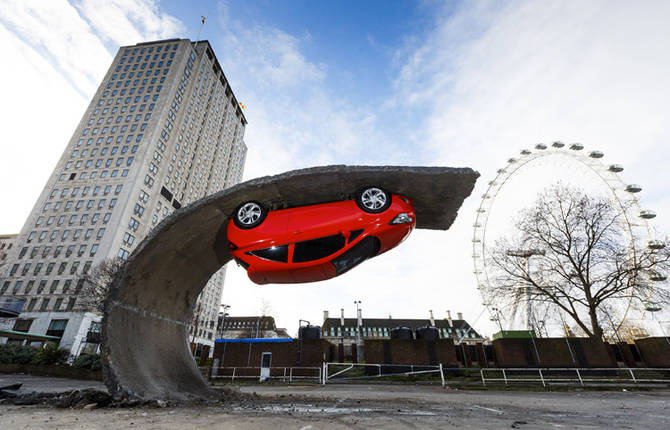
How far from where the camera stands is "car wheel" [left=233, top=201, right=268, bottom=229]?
19.8 ft

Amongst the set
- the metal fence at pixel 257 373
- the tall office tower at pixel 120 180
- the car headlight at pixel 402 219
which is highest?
the tall office tower at pixel 120 180

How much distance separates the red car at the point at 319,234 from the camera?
5.79 meters

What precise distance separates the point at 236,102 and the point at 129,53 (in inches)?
1198

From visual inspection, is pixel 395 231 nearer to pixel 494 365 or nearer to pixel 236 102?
pixel 494 365

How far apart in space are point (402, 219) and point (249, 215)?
311 cm

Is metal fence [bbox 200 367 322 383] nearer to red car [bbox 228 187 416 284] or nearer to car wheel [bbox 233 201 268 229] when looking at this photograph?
red car [bbox 228 187 416 284]

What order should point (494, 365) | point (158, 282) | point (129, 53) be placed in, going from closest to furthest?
point (158, 282) < point (494, 365) < point (129, 53)

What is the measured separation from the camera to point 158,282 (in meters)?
6.35

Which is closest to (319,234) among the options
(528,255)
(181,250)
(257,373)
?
(181,250)

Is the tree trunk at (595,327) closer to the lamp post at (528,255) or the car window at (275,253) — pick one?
the lamp post at (528,255)

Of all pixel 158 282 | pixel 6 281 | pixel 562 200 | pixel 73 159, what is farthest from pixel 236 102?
pixel 158 282

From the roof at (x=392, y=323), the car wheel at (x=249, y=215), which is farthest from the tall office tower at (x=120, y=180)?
the car wheel at (x=249, y=215)

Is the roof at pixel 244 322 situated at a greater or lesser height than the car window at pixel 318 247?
greater

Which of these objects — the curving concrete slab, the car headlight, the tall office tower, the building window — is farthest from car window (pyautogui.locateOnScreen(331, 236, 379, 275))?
the building window
